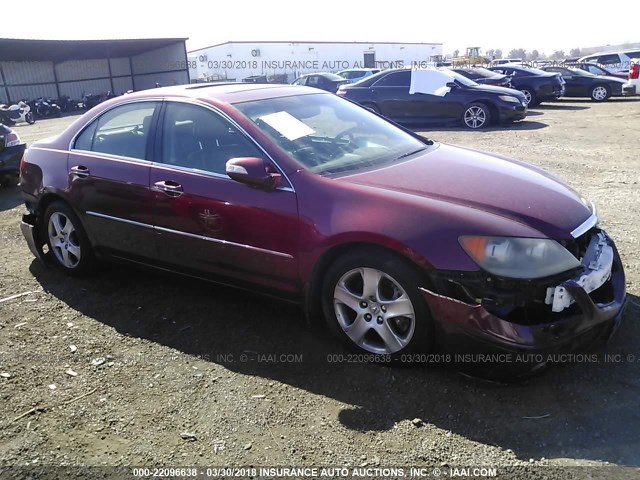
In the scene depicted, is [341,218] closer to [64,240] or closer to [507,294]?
[507,294]

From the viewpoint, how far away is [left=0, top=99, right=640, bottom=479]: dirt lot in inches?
100.0

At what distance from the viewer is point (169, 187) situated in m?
3.74

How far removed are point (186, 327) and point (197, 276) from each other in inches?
14.0

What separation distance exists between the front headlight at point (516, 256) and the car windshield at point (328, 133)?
1.00m

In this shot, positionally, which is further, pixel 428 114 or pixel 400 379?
pixel 428 114

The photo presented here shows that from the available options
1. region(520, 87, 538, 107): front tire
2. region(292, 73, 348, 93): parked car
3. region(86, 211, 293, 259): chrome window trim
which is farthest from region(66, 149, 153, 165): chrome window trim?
region(292, 73, 348, 93): parked car

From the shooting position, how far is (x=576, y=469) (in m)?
2.37

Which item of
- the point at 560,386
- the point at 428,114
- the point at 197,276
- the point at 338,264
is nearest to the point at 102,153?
the point at 197,276

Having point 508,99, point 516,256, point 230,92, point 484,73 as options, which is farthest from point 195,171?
point 484,73

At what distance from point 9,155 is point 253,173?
268 inches

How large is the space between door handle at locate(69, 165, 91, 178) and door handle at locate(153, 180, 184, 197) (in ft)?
2.63

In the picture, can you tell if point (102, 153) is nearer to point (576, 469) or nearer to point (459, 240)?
point (459, 240)

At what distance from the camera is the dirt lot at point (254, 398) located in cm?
254

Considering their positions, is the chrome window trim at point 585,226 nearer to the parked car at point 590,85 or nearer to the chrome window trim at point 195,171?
the chrome window trim at point 195,171
